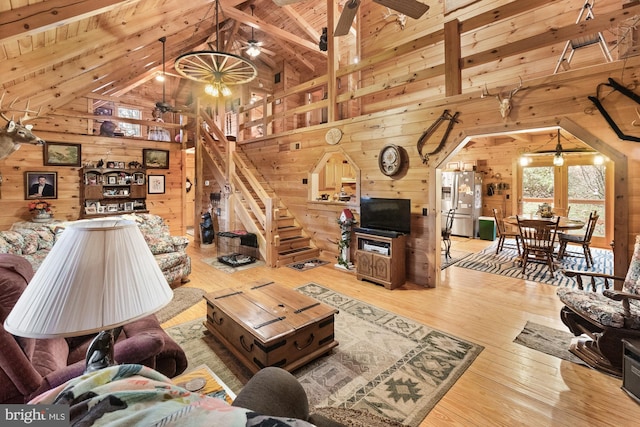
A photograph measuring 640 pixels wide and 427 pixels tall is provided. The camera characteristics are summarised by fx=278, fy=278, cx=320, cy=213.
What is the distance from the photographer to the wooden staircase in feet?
17.7

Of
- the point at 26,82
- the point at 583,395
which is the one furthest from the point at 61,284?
the point at 26,82

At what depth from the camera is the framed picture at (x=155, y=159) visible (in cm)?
770

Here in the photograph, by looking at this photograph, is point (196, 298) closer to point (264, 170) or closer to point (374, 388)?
point (374, 388)

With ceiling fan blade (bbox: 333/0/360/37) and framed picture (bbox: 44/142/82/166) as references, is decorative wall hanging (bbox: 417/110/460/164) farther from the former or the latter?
framed picture (bbox: 44/142/82/166)

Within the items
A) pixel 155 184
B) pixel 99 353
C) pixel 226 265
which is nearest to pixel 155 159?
pixel 155 184

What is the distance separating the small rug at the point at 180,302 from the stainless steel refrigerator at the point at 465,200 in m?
6.60

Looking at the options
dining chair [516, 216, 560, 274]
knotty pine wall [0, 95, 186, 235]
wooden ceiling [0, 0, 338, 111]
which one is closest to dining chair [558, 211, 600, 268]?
dining chair [516, 216, 560, 274]

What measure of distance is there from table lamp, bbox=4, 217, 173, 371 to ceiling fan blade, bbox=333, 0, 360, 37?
123 inches

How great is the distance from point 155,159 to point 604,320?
9.26 meters

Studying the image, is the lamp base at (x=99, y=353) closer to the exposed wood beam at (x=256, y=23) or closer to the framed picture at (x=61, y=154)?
the exposed wood beam at (x=256, y=23)

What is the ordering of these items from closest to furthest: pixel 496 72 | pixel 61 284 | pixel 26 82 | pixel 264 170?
pixel 61 284
pixel 26 82
pixel 496 72
pixel 264 170

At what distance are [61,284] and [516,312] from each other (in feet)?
13.7

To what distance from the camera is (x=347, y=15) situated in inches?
121

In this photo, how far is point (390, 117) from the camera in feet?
15.3
